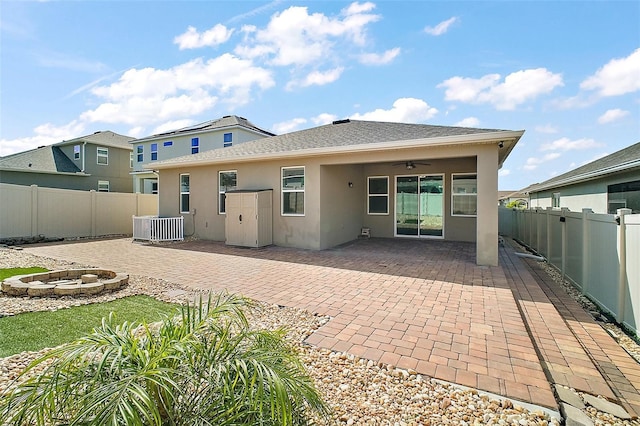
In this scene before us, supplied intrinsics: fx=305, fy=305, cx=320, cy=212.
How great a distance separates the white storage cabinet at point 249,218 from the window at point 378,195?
4.49 metres

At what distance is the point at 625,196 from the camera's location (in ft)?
29.9

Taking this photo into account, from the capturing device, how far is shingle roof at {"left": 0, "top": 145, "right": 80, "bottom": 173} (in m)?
19.3

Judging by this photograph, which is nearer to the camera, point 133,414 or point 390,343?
point 133,414

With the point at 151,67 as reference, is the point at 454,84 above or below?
below

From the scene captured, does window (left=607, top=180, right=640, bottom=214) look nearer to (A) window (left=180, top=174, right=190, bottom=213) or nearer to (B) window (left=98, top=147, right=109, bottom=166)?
(A) window (left=180, top=174, right=190, bottom=213)

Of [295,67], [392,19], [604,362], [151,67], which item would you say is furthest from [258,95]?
[604,362]

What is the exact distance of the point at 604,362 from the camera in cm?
339

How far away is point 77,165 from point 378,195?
2203 centimetres

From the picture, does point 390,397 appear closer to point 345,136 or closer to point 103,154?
point 345,136

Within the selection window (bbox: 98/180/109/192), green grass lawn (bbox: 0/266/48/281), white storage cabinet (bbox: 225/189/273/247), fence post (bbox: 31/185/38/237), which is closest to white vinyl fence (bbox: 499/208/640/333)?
white storage cabinet (bbox: 225/189/273/247)

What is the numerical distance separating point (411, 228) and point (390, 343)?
9.31m

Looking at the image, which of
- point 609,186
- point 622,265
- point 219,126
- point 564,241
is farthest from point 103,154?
point 609,186

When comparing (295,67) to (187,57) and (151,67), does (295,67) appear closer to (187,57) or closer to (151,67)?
(187,57)

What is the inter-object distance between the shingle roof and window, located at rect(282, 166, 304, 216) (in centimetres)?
1889
